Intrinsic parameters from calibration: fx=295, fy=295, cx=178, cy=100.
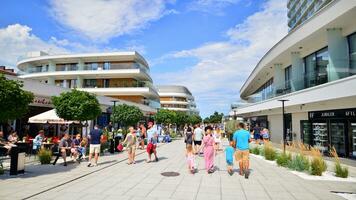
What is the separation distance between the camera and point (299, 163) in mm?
11930

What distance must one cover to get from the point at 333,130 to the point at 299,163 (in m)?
7.11

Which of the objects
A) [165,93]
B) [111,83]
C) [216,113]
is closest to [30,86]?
[111,83]

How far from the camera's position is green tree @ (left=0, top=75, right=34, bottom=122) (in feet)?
30.8

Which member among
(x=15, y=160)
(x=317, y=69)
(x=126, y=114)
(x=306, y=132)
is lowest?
(x=15, y=160)

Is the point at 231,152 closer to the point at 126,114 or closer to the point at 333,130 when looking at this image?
the point at 333,130

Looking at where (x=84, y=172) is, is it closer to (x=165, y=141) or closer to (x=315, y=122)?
(x=315, y=122)

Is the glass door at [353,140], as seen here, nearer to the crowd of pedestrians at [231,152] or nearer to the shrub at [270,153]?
the shrub at [270,153]

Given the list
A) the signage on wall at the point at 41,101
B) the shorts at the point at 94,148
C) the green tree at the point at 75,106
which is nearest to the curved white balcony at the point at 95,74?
the signage on wall at the point at 41,101

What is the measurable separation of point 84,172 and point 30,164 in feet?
10.8

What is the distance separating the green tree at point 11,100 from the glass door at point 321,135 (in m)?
16.7

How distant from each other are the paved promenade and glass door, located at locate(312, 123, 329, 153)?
814cm

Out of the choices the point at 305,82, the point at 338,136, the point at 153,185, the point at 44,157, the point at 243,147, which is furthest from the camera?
the point at 305,82

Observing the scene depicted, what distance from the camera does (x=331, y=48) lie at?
673 inches

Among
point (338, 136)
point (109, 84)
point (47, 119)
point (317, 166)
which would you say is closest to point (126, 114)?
point (47, 119)
